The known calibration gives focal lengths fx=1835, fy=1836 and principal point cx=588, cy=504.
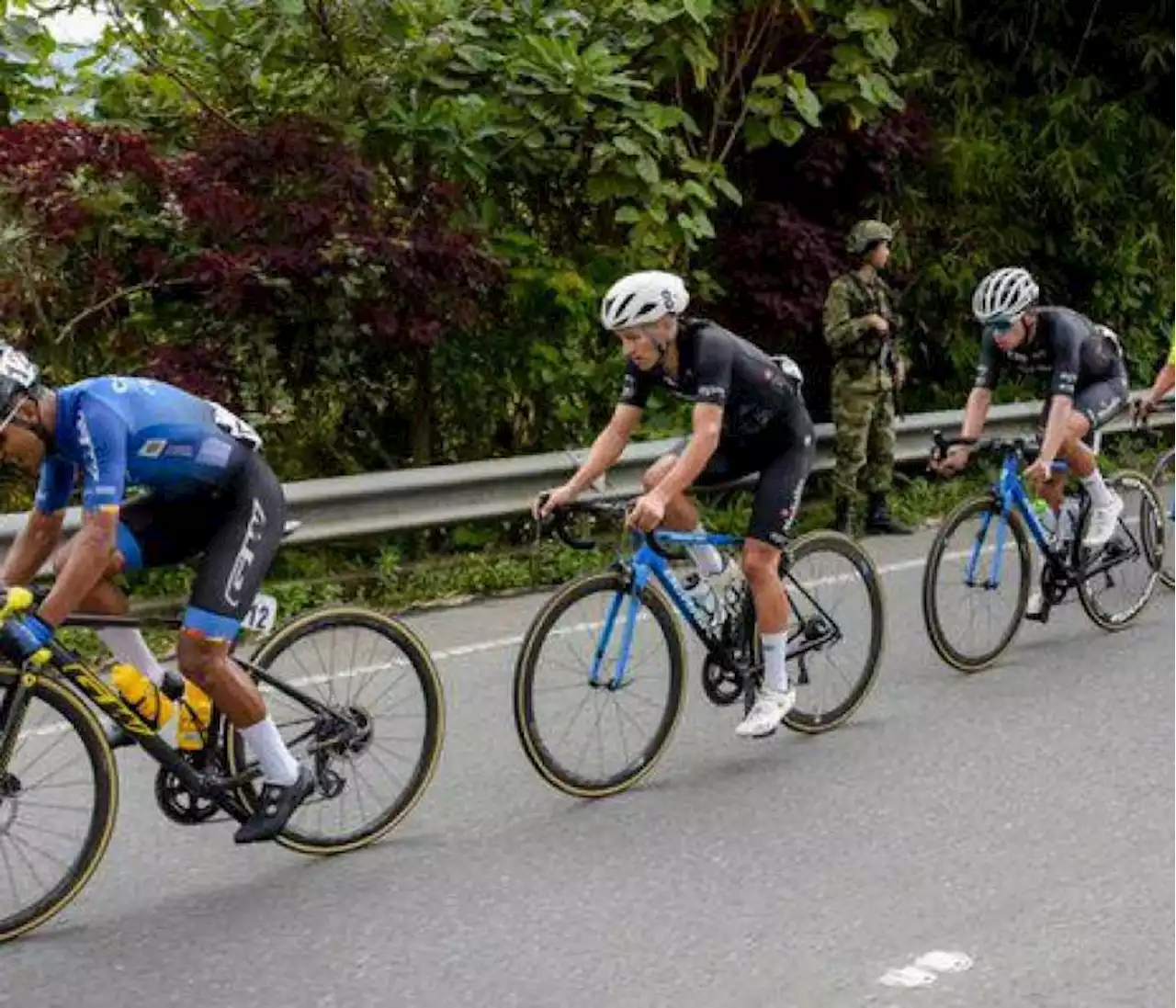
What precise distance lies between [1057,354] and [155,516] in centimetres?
444

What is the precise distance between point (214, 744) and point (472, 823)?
96cm

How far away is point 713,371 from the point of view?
6516 mm

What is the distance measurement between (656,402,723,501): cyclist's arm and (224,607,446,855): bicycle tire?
3.51 ft

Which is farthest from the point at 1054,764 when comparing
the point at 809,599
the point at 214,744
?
the point at 214,744

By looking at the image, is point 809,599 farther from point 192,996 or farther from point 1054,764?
point 192,996

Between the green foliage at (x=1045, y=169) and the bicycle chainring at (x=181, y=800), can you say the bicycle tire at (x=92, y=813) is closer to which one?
the bicycle chainring at (x=181, y=800)

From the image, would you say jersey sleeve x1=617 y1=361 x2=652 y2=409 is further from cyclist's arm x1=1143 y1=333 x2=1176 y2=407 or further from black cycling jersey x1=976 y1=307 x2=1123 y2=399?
cyclist's arm x1=1143 y1=333 x2=1176 y2=407

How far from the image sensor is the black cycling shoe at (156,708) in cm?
538

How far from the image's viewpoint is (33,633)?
4977 mm

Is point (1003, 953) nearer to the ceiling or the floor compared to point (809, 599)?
nearer to the floor

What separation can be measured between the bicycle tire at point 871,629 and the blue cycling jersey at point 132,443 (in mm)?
2523

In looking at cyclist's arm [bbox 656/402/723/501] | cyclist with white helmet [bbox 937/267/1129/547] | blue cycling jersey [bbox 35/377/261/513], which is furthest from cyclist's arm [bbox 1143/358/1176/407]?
blue cycling jersey [bbox 35/377/261/513]

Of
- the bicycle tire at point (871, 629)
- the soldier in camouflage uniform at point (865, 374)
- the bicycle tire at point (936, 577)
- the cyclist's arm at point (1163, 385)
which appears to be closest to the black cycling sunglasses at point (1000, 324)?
the bicycle tire at point (936, 577)

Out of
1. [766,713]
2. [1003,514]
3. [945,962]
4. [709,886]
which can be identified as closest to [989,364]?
[1003,514]
